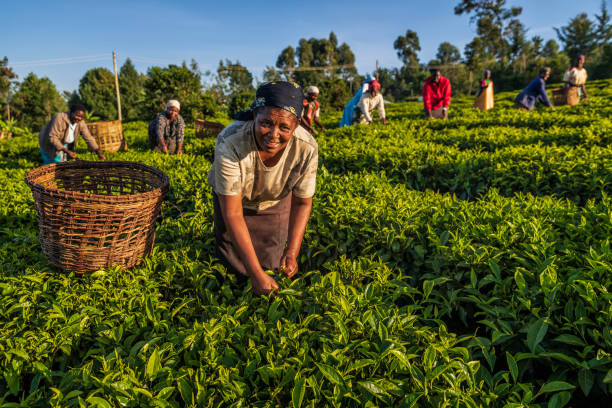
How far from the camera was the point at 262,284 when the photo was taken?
6.76 ft

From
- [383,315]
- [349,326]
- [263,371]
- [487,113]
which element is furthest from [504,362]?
[487,113]

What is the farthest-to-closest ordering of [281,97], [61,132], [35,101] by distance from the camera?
[35,101], [61,132], [281,97]

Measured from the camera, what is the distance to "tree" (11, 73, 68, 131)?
134 feet

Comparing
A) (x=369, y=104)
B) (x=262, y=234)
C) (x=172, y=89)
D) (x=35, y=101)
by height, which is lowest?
(x=262, y=234)

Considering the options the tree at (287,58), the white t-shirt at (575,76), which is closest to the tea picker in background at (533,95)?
the white t-shirt at (575,76)

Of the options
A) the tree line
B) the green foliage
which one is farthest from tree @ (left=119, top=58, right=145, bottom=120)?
the green foliage

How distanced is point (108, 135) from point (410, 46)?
79.5 metres

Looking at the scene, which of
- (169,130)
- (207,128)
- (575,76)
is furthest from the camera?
(575,76)

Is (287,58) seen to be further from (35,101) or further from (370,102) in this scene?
(370,102)

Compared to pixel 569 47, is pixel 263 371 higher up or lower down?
lower down

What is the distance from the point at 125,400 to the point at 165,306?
0.73m

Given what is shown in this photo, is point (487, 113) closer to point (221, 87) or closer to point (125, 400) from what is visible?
point (125, 400)

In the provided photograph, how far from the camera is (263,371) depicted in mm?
Answer: 1478

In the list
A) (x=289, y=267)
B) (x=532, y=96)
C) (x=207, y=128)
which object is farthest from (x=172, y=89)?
(x=289, y=267)
